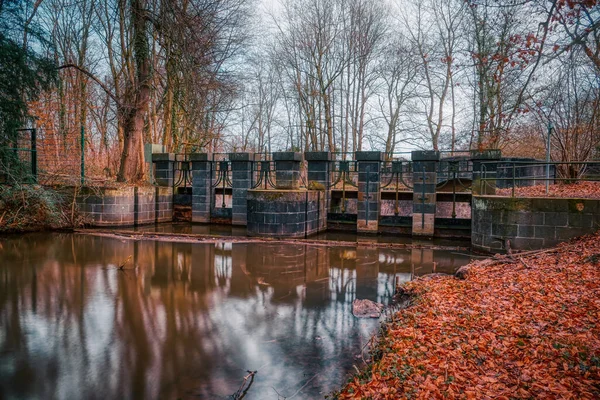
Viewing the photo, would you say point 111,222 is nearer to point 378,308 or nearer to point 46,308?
point 46,308

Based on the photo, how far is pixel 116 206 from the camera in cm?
1404

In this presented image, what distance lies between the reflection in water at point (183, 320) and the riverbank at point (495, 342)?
1.90 feet

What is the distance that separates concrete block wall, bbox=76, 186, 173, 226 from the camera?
45.7 feet

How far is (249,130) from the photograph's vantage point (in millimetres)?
33969

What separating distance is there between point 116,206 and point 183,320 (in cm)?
995

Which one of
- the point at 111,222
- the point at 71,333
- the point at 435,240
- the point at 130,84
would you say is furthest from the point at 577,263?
the point at 130,84

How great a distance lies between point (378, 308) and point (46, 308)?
4.45 metres

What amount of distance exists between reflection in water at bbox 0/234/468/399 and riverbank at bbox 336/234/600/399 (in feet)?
1.90

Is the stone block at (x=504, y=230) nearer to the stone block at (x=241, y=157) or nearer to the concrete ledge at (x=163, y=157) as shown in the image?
the stone block at (x=241, y=157)

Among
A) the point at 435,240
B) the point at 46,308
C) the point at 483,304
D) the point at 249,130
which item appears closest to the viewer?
the point at 483,304

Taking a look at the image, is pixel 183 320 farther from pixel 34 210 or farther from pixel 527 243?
pixel 34 210

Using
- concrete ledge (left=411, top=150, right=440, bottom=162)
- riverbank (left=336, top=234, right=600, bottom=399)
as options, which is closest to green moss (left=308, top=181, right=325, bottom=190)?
concrete ledge (left=411, top=150, right=440, bottom=162)

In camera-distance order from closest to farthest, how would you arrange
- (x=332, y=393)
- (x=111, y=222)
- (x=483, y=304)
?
1. (x=332, y=393)
2. (x=483, y=304)
3. (x=111, y=222)

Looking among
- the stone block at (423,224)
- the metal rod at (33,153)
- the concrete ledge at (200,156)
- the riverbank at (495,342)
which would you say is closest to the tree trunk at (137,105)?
the concrete ledge at (200,156)
